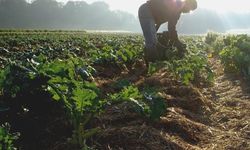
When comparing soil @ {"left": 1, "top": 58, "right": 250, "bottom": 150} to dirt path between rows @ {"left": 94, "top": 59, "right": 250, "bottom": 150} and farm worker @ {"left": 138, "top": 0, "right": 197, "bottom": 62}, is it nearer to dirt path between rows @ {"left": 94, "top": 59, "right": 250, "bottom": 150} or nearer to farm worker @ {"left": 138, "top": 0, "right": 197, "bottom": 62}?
dirt path between rows @ {"left": 94, "top": 59, "right": 250, "bottom": 150}

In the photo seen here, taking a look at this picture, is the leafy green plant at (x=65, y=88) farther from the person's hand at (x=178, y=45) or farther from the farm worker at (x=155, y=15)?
the person's hand at (x=178, y=45)

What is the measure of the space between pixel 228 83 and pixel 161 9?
2.20m

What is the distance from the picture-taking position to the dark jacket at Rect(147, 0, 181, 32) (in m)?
8.66

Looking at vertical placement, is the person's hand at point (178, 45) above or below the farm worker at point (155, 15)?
below

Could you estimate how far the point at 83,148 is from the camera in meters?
3.17

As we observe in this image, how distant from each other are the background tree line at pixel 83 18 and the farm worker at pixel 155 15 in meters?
89.1

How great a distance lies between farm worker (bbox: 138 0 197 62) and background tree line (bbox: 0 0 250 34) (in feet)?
292

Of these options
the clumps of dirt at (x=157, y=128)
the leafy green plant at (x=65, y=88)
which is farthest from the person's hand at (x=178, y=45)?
the leafy green plant at (x=65, y=88)

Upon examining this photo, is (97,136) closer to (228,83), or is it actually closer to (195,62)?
(195,62)

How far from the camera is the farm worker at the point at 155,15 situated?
846 cm

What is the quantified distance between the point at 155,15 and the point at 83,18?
140372 millimetres

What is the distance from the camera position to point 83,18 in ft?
484

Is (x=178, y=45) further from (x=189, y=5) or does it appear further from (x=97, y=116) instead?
(x=97, y=116)

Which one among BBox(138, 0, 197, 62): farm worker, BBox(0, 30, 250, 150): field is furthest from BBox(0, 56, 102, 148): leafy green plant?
BBox(138, 0, 197, 62): farm worker
